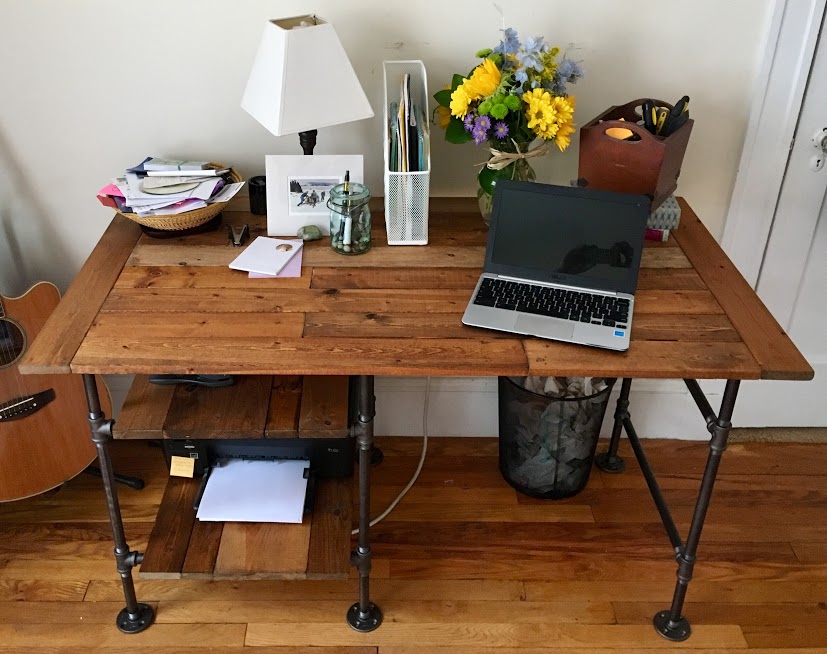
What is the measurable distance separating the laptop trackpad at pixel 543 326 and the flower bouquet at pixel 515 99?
385 mm

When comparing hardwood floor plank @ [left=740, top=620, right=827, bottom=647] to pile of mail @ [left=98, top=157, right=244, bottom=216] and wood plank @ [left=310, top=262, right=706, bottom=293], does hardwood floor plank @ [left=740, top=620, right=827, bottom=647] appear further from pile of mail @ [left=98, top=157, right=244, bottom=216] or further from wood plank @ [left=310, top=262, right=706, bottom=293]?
pile of mail @ [left=98, top=157, right=244, bottom=216]

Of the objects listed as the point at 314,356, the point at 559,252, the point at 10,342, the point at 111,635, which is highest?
the point at 559,252

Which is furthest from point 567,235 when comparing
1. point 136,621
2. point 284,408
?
point 136,621

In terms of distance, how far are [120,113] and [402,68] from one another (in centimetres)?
69

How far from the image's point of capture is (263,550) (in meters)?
1.73

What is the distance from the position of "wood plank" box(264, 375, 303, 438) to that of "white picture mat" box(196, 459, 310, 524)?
23cm

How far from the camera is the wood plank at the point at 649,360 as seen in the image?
4.67 ft

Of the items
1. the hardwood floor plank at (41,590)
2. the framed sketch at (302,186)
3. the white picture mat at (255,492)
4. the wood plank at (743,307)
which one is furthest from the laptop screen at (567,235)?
the hardwood floor plank at (41,590)

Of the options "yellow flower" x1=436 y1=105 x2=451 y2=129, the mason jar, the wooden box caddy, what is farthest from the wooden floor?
"yellow flower" x1=436 y1=105 x2=451 y2=129

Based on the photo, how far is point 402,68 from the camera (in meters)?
1.86

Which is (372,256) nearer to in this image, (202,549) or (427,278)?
(427,278)

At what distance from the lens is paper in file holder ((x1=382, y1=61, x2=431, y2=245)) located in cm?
170

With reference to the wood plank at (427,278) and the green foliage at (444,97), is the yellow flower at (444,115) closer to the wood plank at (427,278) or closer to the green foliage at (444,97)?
the green foliage at (444,97)

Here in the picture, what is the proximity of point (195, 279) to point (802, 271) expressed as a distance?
1.60m
